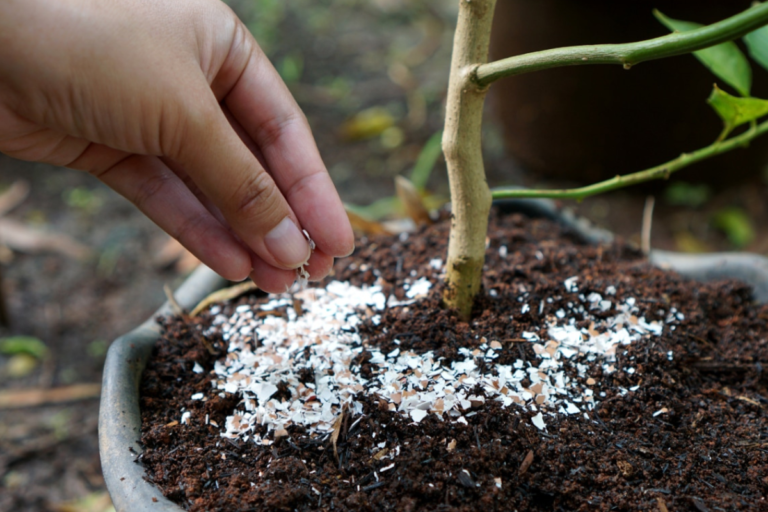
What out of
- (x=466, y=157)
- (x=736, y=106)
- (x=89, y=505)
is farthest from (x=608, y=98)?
(x=89, y=505)

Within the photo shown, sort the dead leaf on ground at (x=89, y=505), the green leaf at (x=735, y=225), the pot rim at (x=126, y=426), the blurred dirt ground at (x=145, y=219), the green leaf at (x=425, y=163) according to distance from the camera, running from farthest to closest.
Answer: the green leaf at (x=425, y=163) → the green leaf at (x=735, y=225) → the blurred dirt ground at (x=145, y=219) → the dead leaf on ground at (x=89, y=505) → the pot rim at (x=126, y=426)

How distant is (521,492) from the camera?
0.67 metres

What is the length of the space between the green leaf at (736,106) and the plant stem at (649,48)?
25cm

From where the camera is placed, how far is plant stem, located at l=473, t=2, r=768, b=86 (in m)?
0.50

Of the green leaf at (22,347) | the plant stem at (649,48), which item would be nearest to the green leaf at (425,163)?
the green leaf at (22,347)

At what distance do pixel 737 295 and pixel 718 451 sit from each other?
1.26 ft

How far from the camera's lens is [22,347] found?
1.61 m

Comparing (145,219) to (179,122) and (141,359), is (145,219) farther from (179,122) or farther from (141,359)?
(179,122)

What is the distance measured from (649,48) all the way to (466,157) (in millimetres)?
277

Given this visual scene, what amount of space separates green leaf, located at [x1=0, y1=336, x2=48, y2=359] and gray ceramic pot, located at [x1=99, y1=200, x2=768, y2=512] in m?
Answer: 0.88

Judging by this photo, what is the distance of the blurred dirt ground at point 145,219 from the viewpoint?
1452 mm

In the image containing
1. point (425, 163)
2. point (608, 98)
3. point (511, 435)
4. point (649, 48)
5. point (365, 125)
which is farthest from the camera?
point (365, 125)

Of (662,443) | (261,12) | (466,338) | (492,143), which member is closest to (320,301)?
(466,338)

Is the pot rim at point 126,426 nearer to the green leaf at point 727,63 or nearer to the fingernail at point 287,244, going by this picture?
the fingernail at point 287,244
